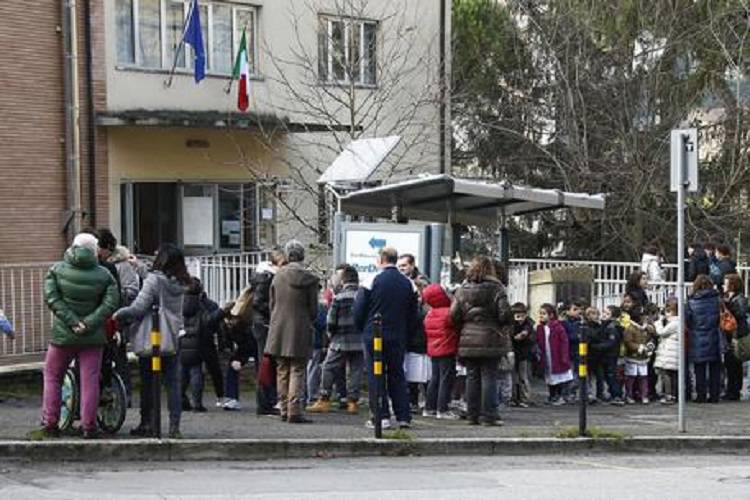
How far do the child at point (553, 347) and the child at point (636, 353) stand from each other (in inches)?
41.4

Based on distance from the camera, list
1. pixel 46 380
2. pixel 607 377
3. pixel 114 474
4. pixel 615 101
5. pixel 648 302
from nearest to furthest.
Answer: pixel 114 474
pixel 46 380
pixel 607 377
pixel 648 302
pixel 615 101

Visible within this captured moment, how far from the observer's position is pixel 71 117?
19.8m

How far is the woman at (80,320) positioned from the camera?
11.2 m

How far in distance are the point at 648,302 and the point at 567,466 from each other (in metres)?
7.08

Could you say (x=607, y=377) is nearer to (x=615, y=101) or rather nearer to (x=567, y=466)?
(x=567, y=466)

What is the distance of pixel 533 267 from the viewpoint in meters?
23.4

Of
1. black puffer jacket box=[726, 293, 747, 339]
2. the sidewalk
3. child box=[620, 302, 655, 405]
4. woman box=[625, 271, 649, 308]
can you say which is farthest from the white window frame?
black puffer jacket box=[726, 293, 747, 339]

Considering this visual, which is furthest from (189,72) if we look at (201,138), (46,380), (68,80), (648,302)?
(46,380)

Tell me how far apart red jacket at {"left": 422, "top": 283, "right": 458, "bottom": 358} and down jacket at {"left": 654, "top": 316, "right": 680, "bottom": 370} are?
400cm

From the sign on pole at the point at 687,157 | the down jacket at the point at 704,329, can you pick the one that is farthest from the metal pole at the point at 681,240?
the down jacket at the point at 704,329

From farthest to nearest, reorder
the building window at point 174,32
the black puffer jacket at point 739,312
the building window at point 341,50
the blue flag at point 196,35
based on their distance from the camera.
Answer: the building window at point 341,50 → the building window at point 174,32 → the blue flag at point 196,35 → the black puffer jacket at point 739,312

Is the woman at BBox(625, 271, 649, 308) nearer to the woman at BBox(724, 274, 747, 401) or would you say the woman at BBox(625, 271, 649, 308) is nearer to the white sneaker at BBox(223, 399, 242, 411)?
the woman at BBox(724, 274, 747, 401)

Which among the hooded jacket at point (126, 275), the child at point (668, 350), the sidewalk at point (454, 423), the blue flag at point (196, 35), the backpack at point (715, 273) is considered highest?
the blue flag at point (196, 35)

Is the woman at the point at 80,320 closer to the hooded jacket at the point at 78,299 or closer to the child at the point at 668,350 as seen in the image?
the hooded jacket at the point at 78,299
